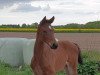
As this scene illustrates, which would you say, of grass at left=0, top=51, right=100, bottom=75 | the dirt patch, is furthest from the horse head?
the dirt patch

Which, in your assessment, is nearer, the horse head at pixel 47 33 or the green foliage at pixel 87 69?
the horse head at pixel 47 33

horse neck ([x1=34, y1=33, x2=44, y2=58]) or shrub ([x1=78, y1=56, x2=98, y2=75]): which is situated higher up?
horse neck ([x1=34, y1=33, x2=44, y2=58])

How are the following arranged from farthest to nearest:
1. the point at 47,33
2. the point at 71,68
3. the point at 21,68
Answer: the point at 21,68 → the point at 71,68 → the point at 47,33

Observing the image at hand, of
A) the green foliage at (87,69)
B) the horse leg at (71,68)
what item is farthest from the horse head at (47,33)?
the green foliage at (87,69)

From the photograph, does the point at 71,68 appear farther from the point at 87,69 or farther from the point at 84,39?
the point at 84,39

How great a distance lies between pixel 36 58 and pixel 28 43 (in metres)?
6.49

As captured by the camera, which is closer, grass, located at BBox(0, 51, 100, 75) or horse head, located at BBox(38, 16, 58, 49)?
horse head, located at BBox(38, 16, 58, 49)

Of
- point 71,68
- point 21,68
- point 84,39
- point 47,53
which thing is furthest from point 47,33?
point 84,39

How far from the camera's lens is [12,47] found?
15.0 meters

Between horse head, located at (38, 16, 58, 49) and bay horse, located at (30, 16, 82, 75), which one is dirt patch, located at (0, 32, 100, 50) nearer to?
bay horse, located at (30, 16, 82, 75)

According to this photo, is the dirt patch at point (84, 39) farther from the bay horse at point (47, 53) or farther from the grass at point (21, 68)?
the bay horse at point (47, 53)

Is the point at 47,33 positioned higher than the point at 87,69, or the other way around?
the point at 47,33

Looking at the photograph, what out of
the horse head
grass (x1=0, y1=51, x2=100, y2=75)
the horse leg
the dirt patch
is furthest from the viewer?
the dirt patch

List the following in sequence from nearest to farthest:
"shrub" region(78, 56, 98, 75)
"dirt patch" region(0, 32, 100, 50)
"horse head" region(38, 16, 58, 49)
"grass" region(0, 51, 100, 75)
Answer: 1. "horse head" region(38, 16, 58, 49)
2. "grass" region(0, 51, 100, 75)
3. "shrub" region(78, 56, 98, 75)
4. "dirt patch" region(0, 32, 100, 50)
